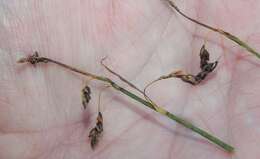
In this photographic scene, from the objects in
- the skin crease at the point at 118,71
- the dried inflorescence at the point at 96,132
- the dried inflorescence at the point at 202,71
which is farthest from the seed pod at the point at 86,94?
the dried inflorescence at the point at 202,71

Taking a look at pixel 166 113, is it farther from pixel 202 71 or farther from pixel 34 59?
pixel 34 59

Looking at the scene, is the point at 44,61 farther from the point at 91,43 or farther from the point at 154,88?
the point at 154,88

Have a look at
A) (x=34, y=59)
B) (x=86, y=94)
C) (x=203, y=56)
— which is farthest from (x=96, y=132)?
(x=203, y=56)

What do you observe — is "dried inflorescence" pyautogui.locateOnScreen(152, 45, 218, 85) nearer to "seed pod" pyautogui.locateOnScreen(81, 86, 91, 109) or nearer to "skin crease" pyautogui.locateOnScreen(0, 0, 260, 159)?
"skin crease" pyautogui.locateOnScreen(0, 0, 260, 159)

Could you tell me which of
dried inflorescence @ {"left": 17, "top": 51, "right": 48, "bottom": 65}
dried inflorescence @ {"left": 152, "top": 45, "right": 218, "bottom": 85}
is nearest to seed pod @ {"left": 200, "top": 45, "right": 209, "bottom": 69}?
dried inflorescence @ {"left": 152, "top": 45, "right": 218, "bottom": 85}

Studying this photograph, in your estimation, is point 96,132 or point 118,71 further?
point 118,71

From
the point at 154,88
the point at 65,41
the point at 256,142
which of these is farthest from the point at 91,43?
the point at 256,142

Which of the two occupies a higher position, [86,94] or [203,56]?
[203,56]
